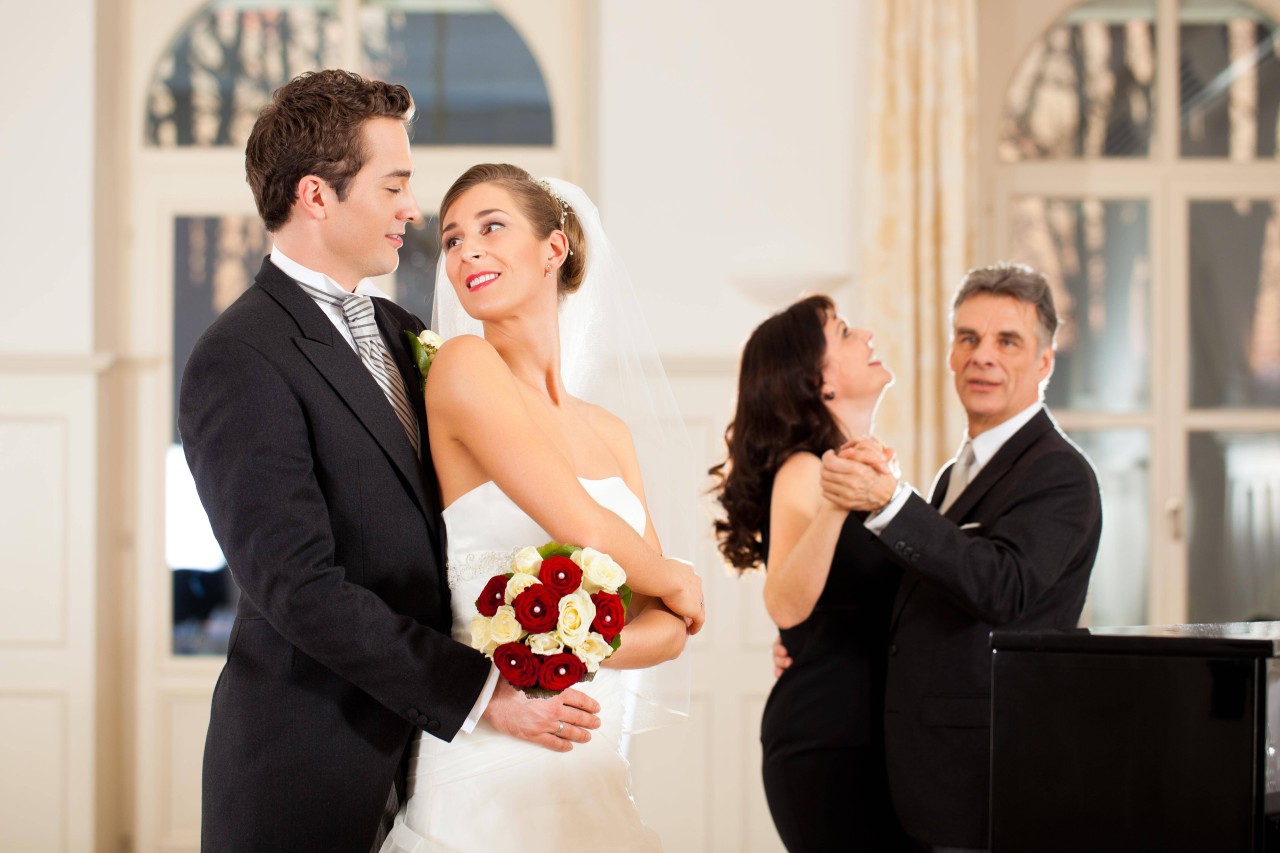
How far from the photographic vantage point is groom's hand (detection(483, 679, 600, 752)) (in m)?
1.99

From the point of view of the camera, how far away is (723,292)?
529cm

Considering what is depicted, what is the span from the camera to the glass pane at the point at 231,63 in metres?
5.83

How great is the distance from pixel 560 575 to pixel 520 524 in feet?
0.94

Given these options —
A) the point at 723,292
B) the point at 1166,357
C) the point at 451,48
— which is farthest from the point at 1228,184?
the point at 451,48

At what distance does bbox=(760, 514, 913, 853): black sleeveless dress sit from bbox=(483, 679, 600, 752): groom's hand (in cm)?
99

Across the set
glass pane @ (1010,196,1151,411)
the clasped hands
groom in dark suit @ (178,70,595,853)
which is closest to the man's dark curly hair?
groom in dark suit @ (178,70,595,853)

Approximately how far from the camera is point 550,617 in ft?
5.95

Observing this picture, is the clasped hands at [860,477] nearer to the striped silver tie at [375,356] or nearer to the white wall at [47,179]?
the striped silver tie at [375,356]

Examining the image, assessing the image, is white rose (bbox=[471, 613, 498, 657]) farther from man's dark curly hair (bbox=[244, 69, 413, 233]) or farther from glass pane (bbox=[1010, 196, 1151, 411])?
glass pane (bbox=[1010, 196, 1151, 411])

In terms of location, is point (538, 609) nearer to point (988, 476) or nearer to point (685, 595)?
point (685, 595)

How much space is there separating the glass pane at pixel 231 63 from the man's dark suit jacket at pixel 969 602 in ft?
14.3

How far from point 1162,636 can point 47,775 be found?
197 inches

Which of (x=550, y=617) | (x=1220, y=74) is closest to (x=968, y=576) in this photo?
(x=550, y=617)

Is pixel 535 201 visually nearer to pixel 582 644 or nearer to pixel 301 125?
pixel 301 125
